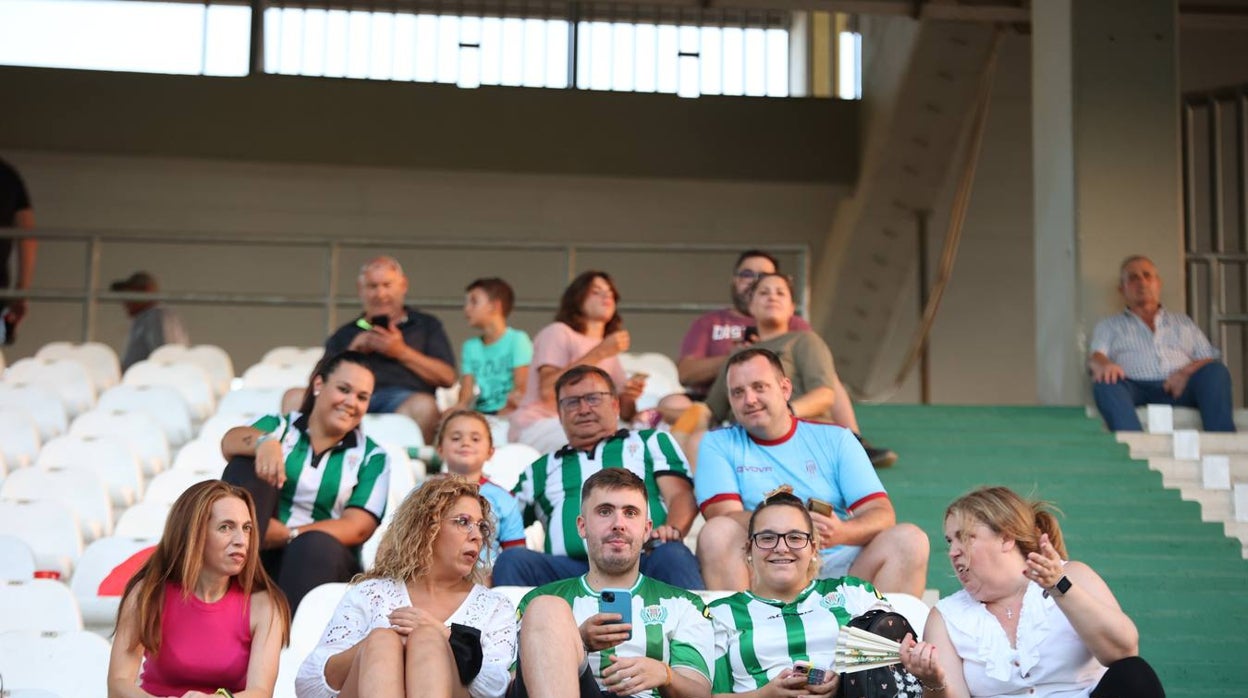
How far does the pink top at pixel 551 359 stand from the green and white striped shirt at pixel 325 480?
127 cm

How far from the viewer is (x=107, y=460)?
5254 mm

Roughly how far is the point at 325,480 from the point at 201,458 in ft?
4.08

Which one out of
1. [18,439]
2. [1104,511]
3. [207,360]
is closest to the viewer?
[1104,511]

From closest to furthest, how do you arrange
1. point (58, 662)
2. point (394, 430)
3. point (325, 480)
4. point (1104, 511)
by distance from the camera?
1. point (58, 662)
2. point (325, 480)
3. point (1104, 511)
4. point (394, 430)

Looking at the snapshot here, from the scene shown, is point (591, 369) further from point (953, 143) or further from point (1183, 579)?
point (953, 143)

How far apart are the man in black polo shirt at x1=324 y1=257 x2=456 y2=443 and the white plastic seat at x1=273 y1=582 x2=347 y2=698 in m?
2.03

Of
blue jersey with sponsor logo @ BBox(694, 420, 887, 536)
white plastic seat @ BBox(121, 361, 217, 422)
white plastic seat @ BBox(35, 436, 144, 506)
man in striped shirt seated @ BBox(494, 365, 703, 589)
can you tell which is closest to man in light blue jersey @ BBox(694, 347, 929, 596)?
blue jersey with sponsor logo @ BBox(694, 420, 887, 536)

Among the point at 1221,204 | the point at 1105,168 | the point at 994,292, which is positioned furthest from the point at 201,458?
the point at 1221,204

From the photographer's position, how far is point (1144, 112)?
7090 millimetres

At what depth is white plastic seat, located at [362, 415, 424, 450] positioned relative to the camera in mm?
5480

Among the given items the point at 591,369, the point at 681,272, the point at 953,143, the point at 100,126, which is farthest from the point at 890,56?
the point at 591,369

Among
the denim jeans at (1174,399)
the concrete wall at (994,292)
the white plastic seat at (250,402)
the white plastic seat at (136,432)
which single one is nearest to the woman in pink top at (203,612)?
the white plastic seat at (136,432)

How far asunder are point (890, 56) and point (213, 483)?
267 inches

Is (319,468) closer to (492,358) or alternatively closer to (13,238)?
(492,358)
